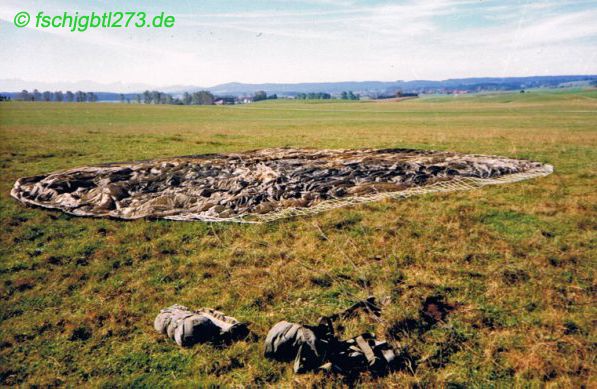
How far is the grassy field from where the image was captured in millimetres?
4480

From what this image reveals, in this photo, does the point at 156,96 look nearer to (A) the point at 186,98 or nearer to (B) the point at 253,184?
(A) the point at 186,98

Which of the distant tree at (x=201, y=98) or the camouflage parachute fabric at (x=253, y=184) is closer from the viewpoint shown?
the camouflage parachute fabric at (x=253, y=184)

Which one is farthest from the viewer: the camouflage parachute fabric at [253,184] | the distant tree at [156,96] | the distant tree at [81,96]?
the distant tree at [156,96]

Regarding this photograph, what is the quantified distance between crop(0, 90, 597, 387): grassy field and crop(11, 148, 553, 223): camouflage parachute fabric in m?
0.68

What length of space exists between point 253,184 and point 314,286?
19.9ft

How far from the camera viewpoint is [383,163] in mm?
14062

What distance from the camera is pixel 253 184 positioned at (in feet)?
38.8

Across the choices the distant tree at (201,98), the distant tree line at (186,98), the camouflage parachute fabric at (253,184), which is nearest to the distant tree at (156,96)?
the distant tree line at (186,98)

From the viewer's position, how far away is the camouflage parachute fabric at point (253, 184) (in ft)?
33.7

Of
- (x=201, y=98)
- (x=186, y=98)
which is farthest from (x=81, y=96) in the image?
(x=201, y=98)

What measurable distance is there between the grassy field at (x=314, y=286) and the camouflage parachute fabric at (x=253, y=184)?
0.68 metres

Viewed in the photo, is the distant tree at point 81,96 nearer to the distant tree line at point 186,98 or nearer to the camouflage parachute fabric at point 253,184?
the distant tree line at point 186,98

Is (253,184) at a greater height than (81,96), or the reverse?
(81,96)

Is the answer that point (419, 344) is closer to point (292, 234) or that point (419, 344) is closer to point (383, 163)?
point (292, 234)
